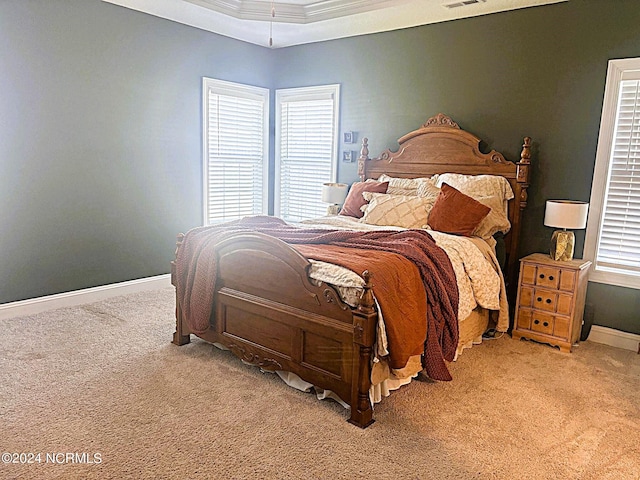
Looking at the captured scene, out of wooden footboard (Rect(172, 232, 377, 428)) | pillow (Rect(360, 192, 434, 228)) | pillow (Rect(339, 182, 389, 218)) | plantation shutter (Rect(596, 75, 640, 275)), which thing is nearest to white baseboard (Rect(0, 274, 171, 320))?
wooden footboard (Rect(172, 232, 377, 428))

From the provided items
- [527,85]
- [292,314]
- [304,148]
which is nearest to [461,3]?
[527,85]

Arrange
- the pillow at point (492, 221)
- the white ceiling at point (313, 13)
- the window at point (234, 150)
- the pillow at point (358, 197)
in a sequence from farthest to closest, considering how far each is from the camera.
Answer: the window at point (234, 150) < the pillow at point (358, 197) < the white ceiling at point (313, 13) < the pillow at point (492, 221)

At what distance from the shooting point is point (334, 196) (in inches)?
204

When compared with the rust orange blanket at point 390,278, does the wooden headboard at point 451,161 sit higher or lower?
higher

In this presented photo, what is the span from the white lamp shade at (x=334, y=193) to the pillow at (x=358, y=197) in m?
0.42

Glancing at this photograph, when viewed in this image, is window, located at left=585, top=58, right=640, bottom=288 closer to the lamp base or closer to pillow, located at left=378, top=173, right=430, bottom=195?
the lamp base

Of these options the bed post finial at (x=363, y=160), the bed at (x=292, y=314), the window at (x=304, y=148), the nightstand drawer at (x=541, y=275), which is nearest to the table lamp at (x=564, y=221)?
the nightstand drawer at (x=541, y=275)

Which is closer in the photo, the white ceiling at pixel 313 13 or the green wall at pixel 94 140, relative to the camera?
the green wall at pixel 94 140

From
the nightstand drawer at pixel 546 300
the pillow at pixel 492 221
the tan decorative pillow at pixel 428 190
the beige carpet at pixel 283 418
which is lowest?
the beige carpet at pixel 283 418

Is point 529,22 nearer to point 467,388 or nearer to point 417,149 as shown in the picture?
point 417,149

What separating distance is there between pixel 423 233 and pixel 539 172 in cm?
148

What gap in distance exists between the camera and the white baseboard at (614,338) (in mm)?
3701

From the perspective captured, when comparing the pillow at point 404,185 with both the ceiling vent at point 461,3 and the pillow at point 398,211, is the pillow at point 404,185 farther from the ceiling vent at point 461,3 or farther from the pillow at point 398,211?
the ceiling vent at point 461,3

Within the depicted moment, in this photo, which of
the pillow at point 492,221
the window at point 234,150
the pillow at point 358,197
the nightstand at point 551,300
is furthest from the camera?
the window at point 234,150
